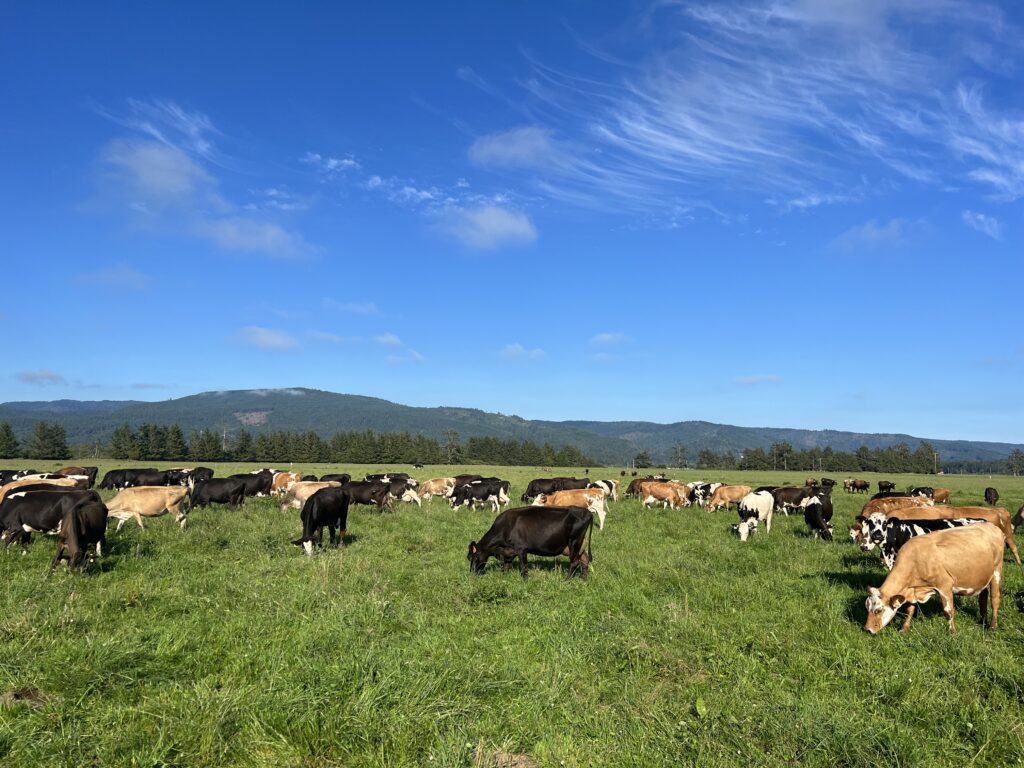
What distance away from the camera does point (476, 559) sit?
1282 cm

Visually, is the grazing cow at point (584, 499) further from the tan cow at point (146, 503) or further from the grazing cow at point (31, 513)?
the grazing cow at point (31, 513)

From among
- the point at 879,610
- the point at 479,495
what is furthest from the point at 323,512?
the point at 479,495

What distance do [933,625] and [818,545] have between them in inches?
333

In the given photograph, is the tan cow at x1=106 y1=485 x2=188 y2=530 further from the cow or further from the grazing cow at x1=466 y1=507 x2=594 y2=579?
the cow

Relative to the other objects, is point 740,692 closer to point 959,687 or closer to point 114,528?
point 959,687

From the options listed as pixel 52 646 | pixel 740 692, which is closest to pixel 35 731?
pixel 52 646

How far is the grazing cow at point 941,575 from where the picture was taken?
8633 millimetres

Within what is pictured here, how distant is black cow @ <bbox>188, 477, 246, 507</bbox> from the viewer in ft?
79.6

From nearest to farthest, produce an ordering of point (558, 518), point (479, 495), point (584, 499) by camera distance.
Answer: point (558, 518), point (584, 499), point (479, 495)

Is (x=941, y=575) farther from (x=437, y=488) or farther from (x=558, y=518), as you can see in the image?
(x=437, y=488)

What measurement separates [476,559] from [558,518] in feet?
6.71

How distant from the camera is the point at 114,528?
56.3ft

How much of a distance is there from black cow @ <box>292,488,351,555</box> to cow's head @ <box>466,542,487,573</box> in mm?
4796

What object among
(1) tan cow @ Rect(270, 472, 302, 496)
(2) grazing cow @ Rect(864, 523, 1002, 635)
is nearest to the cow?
(2) grazing cow @ Rect(864, 523, 1002, 635)
